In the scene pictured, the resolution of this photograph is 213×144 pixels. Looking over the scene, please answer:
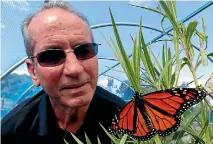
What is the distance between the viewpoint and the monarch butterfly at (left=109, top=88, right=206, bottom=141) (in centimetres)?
50

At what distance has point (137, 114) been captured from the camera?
530 mm

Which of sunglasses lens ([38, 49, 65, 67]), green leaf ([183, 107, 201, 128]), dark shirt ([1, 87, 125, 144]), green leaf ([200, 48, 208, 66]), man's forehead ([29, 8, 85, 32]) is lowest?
dark shirt ([1, 87, 125, 144])

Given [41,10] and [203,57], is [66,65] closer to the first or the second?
[41,10]

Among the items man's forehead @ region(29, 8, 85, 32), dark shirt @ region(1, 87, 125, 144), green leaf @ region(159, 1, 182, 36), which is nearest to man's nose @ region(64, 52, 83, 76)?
man's forehead @ region(29, 8, 85, 32)

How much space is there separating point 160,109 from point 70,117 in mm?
530

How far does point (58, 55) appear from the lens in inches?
32.3

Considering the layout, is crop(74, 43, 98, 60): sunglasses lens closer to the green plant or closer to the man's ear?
the man's ear

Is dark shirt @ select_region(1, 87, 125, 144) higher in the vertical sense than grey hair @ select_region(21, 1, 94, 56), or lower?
lower

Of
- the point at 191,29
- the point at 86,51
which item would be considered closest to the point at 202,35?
the point at 191,29

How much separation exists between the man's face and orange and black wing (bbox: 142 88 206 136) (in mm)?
335

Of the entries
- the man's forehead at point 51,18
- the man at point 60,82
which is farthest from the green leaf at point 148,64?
the man's forehead at point 51,18

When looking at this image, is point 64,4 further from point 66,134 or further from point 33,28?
point 66,134

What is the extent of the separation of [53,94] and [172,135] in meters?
0.43

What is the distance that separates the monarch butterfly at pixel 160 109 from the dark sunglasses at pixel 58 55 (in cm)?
34
